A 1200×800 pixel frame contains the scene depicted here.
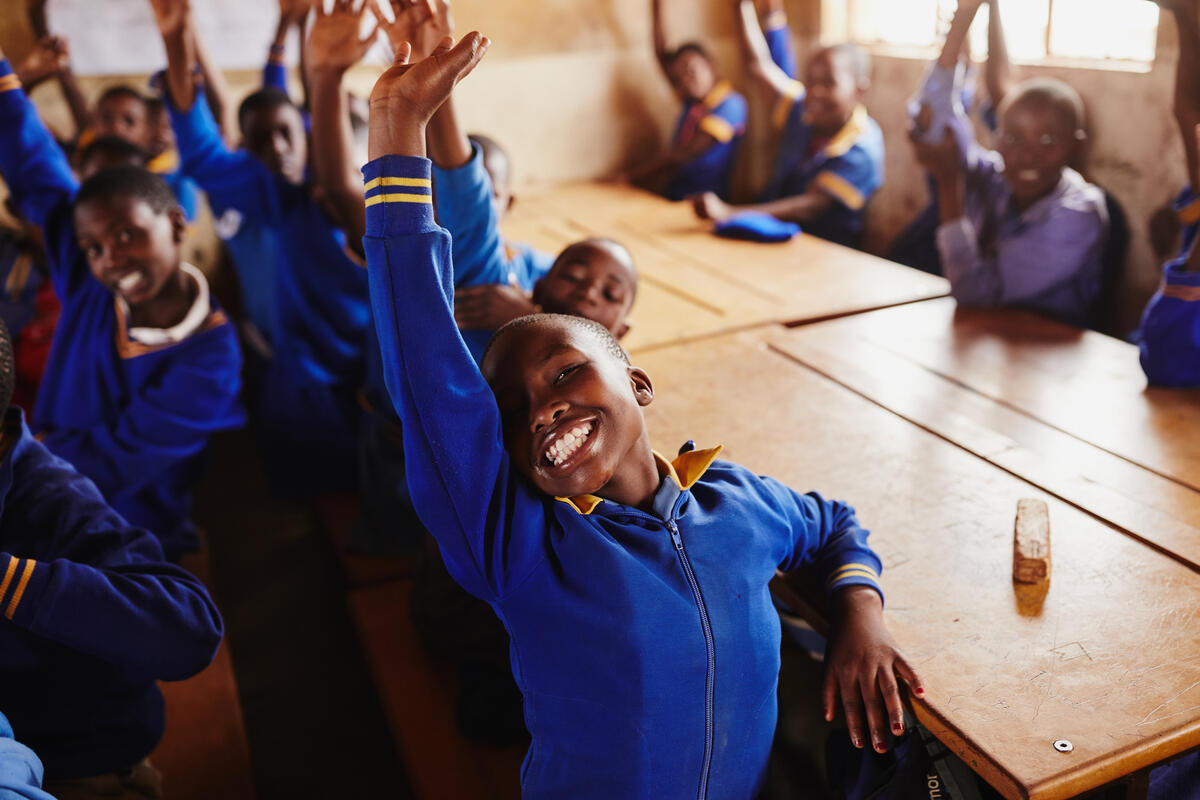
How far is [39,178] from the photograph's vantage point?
2107mm

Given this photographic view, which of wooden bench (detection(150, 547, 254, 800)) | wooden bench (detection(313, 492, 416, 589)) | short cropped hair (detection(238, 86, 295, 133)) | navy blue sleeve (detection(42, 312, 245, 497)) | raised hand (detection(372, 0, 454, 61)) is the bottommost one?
wooden bench (detection(313, 492, 416, 589))

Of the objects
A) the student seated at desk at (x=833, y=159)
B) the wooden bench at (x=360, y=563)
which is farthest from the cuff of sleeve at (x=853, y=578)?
the student seated at desk at (x=833, y=159)

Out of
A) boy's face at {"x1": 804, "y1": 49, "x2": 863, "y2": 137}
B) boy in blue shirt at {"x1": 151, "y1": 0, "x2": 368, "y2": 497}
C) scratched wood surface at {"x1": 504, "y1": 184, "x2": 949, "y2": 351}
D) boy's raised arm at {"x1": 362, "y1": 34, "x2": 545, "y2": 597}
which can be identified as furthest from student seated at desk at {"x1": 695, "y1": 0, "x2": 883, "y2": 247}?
boy's raised arm at {"x1": 362, "y1": 34, "x2": 545, "y2": 597}

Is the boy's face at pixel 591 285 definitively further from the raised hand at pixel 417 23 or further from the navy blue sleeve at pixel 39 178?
the navy blue sleeve at pixel 39 178

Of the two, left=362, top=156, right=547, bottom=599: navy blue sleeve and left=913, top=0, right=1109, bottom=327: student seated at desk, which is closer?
left=362, top=156, right=547, bottom=599: navy blue sleeve

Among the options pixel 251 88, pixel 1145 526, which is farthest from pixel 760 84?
pixel 1145 526

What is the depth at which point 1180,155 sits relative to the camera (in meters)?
2.81

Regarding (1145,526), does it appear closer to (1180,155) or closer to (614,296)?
(614,296)

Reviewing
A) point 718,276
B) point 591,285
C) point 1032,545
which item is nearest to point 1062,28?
point 718,276

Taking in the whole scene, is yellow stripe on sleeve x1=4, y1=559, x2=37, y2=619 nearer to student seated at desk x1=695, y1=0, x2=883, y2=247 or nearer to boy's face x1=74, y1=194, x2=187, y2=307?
boy's face x1=74, y1=194, x2=187, y2=307

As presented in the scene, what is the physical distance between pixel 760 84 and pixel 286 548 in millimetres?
2779

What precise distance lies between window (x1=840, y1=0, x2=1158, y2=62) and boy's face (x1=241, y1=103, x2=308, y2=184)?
185cm

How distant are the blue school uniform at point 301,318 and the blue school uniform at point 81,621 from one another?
52.9 inches

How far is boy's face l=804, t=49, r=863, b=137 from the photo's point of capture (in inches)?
141
